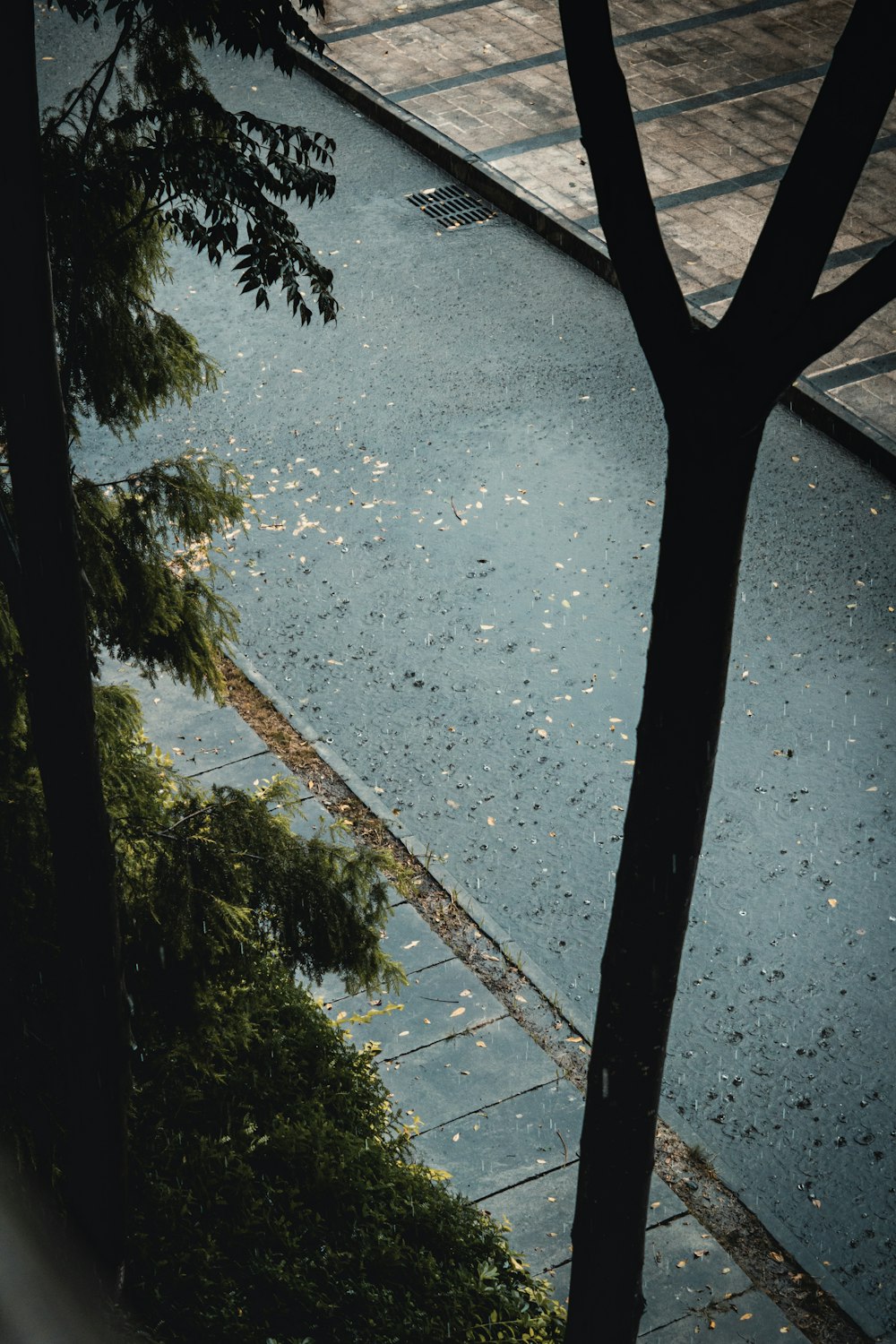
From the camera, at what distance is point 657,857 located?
340 cm

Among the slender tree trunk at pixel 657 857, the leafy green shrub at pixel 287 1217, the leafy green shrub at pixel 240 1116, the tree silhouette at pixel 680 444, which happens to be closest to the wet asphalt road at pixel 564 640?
the leafy green shrub at pixel 287 1217

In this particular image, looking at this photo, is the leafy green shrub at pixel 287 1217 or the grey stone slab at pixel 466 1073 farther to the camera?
the grey stone slab at pixel 466 1073

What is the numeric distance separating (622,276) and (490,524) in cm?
636

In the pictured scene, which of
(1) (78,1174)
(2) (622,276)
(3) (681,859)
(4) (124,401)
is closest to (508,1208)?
(1) (78,1174)

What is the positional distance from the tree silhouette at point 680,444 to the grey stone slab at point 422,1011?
90.2 inches

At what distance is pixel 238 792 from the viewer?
15.5ft

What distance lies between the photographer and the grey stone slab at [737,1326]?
5012mm

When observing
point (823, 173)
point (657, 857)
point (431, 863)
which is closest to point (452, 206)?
point (431, 863)

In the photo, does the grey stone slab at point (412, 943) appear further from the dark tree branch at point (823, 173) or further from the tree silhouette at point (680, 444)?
the dark tree branch at point (823, 173)

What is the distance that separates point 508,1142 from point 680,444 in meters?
3.61

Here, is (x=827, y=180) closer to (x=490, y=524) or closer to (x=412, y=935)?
(x=412, y=935)

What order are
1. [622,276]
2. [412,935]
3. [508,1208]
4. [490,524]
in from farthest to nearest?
1. [490,524]
2. [412,935]
3. [508,1208]
4. [622,276]

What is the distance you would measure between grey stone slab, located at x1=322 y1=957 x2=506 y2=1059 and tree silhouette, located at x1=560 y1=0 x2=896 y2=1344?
229 cm

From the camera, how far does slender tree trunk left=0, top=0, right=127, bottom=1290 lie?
3.15 metres
